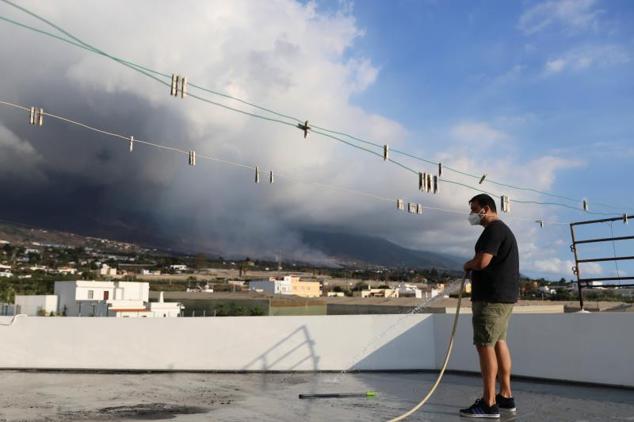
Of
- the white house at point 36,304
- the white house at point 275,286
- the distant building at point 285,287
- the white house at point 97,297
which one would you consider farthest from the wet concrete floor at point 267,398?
the white house at point 275,286

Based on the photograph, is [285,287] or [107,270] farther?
[107,270]

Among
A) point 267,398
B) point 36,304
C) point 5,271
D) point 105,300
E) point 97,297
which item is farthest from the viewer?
point 5,271

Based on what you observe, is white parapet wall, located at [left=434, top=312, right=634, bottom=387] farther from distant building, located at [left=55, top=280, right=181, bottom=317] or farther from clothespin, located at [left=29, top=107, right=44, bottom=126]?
distant building, located at [left=55, top=280, right=181, bottom=317]

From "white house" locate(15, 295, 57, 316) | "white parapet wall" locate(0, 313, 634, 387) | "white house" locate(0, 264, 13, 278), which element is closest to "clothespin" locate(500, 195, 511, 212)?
"white parapet wall" locate(0, 313, 634, 387)

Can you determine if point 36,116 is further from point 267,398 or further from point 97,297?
point 97,297

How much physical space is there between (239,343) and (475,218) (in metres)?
4.77

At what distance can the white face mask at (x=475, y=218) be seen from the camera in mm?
4297

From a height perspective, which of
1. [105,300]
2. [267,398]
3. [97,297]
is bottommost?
[267,398]

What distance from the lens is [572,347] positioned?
21.0 feet

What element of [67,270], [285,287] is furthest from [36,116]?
[67,270]

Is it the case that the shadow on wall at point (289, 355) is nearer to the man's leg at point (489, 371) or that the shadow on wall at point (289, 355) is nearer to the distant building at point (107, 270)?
the man's leg at point (489, 371)

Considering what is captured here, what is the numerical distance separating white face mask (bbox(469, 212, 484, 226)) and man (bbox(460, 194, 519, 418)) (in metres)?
0.10

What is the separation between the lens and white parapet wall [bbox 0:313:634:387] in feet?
25.9

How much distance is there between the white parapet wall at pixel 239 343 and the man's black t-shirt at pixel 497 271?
11.8 feet
